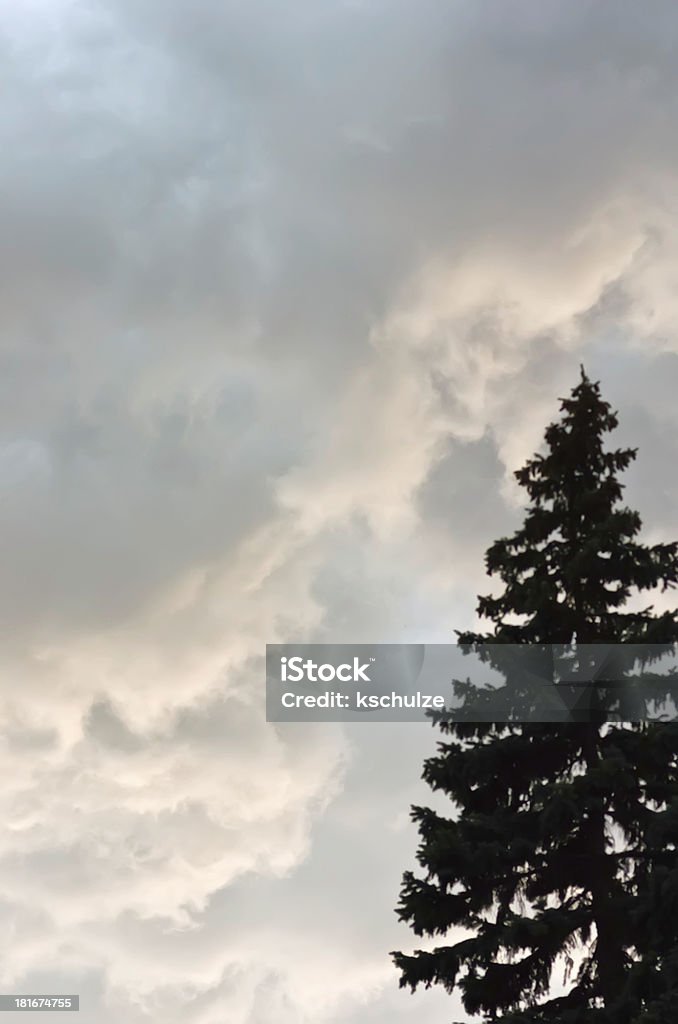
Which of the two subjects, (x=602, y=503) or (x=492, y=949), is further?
(x=602, y=503)

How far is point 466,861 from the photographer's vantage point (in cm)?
1678

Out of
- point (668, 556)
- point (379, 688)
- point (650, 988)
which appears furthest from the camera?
point (379, 688)

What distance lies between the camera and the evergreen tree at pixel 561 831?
16.5 meters

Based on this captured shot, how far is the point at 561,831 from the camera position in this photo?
17.0 meters

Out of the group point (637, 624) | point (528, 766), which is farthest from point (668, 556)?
point (528, 766)

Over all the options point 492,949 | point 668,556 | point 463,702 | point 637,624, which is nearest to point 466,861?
point 492,949

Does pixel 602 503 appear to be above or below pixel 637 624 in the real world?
above

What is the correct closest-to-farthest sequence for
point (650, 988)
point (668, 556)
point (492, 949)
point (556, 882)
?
point (650, 988), point (492, 949), point (556, 882), point (668, 556)

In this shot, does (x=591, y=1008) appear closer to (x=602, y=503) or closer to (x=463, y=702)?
(x=463, y=702)

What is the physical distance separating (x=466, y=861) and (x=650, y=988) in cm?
309

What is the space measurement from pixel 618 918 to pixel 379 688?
663 cm

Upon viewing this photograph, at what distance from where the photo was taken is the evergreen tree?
54.3ft

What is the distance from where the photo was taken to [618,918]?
17266 mm

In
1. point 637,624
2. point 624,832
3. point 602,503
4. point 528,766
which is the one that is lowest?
point 624,832
